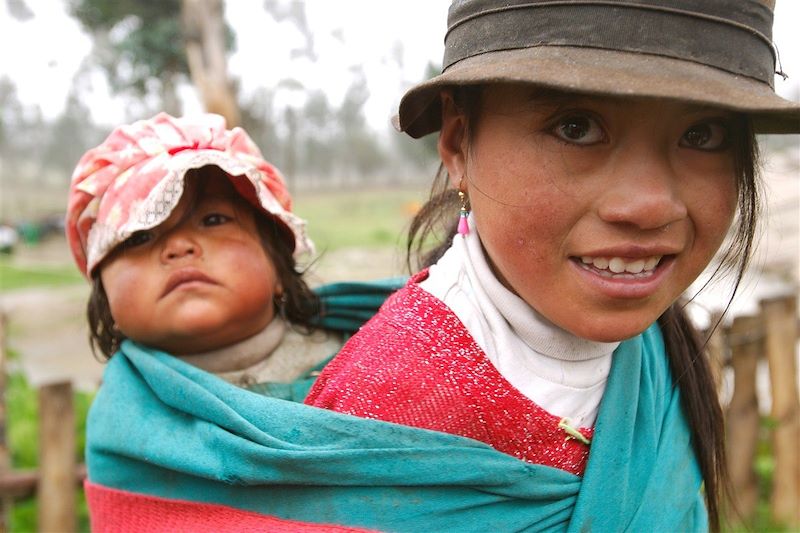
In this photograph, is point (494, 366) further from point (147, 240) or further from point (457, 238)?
point (147, 240)

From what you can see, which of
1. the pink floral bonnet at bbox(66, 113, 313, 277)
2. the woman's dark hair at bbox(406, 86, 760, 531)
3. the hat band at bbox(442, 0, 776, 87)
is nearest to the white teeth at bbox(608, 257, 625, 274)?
the hat band at bbox(442, 0, 776, 87)

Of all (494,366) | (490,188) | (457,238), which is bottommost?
(494,366)

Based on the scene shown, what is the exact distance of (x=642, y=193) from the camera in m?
0.95

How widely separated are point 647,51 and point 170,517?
42.9 inches

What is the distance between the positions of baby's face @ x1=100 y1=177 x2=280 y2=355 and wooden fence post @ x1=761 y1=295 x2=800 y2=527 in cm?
312

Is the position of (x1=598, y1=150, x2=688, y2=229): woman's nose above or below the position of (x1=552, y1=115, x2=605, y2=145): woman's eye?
below

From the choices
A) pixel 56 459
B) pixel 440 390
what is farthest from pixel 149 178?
pixel 56 459

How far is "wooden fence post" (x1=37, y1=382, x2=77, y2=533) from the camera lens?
9.98 ft

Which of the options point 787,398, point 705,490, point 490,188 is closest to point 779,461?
point 787,398

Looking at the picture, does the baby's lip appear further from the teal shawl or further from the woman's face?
the woman's face

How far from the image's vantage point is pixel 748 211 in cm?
111

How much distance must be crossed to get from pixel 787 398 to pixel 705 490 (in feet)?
9.01

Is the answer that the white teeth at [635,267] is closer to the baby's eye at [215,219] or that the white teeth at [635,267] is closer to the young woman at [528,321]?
the young woman at [528,321]

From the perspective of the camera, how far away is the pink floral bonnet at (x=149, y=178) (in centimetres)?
153
